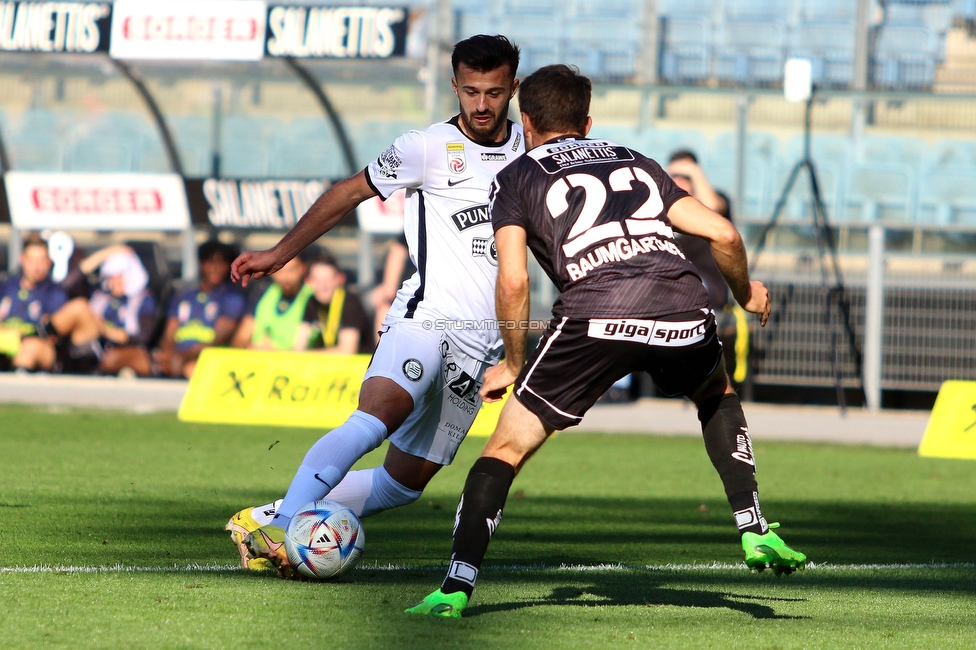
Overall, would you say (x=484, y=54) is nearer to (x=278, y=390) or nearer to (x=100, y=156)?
(x=278, y=390)

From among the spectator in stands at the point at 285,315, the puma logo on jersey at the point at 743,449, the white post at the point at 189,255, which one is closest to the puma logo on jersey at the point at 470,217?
the puma logo on jersey at the point at 743,449

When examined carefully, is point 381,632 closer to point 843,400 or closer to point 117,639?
point 117,639

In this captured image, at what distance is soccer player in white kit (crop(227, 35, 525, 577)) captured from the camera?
4.88 meters

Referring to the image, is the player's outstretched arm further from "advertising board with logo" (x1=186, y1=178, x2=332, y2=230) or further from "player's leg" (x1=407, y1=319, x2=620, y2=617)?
"advertising board with logo" (x1=186, y1=178, x2=332, y2=230)

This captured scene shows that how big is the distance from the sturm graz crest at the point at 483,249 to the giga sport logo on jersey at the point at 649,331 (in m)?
1.01

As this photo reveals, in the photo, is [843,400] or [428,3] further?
[428,3]

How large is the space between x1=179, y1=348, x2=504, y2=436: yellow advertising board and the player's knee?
5.92m

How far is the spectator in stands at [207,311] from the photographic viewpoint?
13.9 m

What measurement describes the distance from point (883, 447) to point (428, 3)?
25.6 ft

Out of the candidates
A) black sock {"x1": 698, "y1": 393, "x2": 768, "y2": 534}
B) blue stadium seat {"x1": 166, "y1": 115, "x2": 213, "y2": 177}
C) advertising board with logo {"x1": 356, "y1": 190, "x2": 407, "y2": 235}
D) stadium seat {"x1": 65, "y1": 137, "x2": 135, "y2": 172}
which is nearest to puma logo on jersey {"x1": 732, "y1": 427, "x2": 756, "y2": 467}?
black sock {"x1": 698, "y1": 393, "x2": 768, "y2": 534}

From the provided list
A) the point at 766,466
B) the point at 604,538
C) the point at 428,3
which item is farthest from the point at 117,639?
the point at 428,3

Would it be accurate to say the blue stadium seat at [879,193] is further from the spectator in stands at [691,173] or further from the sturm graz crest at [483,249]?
the sturm graz crest at [483,249]

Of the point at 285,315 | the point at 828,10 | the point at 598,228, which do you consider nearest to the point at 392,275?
the point at 285,315

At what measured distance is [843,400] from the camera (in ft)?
44.0
